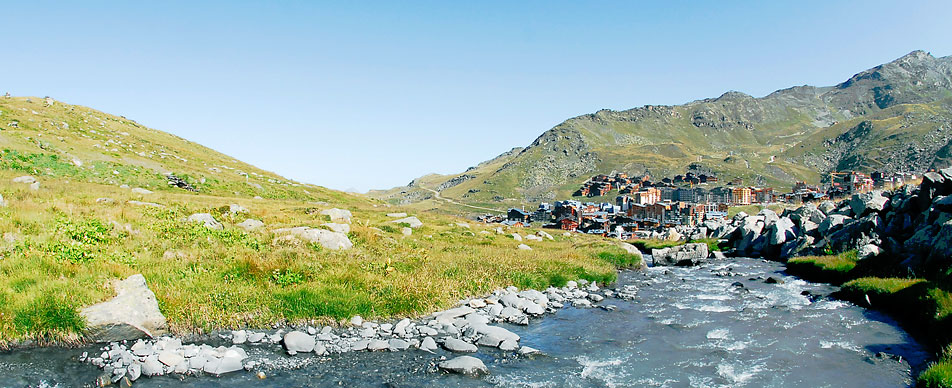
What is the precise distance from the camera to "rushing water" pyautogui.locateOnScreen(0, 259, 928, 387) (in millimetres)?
11219

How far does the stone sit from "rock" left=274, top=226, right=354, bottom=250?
1007 cm

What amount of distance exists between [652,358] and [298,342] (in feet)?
33.4

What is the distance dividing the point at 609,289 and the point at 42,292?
23.4m

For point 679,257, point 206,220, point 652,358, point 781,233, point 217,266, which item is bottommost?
point 679,257

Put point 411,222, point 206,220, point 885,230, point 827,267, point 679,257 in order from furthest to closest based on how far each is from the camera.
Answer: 1. point 679,257
2. point 411,222
3. point 885,230
4. point 827,267
5. point 206,220

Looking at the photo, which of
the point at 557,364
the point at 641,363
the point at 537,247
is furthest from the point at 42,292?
the point at 537,247

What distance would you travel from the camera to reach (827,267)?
29828mm

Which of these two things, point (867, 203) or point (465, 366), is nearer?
point (465, 366)

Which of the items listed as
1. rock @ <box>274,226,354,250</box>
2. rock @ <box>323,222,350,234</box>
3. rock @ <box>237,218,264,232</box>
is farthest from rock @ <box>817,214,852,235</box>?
rock @ <box>237,218,264,232</box>

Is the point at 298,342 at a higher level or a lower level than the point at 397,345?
higher

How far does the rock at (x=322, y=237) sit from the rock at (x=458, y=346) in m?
11.1

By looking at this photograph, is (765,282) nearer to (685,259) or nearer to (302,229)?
(685,259)

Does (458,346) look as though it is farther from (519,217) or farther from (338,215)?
(519,217)

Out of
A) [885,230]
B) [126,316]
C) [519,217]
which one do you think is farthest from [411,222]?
[519,217]
